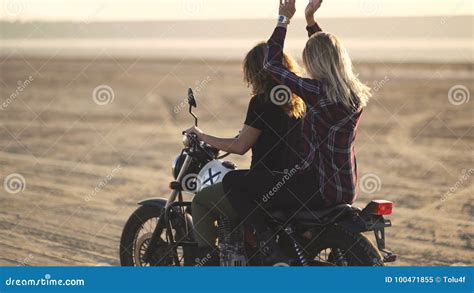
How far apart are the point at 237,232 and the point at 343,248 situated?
2.57ft

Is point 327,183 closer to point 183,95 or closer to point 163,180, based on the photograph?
point 163,180

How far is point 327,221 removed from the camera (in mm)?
6645

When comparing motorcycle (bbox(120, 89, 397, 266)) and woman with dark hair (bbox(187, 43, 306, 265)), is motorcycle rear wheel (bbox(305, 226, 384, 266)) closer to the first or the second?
motorcycle (bbox(120, 89, 397, 266))

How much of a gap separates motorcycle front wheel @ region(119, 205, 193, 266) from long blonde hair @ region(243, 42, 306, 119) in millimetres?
1209

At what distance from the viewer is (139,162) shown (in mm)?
15883
